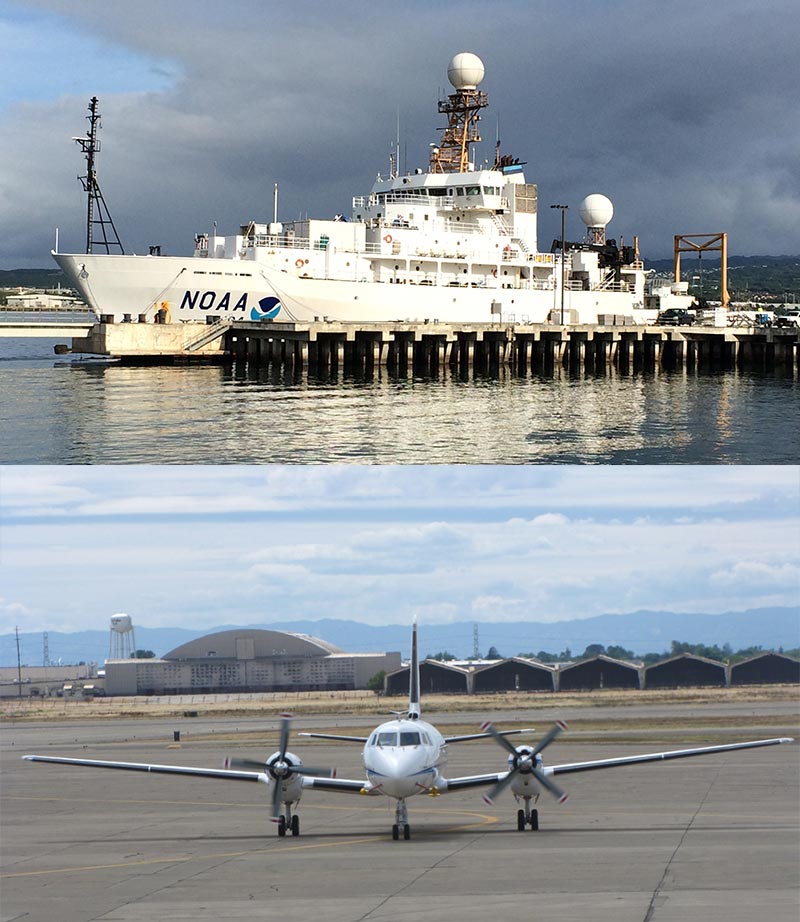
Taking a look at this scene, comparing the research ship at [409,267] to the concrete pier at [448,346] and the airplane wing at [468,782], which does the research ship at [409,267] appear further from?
the airplane wing at [468,782]

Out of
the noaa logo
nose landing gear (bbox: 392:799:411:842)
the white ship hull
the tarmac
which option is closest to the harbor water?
the noaa logo

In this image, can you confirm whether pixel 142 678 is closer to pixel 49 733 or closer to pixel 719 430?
pixel 49 733

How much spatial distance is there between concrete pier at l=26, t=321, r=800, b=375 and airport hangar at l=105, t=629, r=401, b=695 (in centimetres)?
2006

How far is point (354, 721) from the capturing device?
4678cm

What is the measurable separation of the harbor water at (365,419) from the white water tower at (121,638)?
35.9 metres

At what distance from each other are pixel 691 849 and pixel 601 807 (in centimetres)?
748

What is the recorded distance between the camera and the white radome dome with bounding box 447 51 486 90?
64.1 meters

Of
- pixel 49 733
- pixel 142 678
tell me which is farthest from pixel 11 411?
pixel 142 678

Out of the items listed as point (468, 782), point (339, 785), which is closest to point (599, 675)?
point (468, 782)

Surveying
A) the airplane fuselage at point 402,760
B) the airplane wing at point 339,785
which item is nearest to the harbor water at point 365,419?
the airplane wing at point 339,785

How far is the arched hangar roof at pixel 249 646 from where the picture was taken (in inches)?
2726

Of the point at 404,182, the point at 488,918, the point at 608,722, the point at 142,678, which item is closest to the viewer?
the point at 488,918

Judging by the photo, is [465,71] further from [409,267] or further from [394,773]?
[394,773]

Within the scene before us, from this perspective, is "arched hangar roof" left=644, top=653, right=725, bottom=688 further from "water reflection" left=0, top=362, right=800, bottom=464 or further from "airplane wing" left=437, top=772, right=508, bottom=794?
"airplane wing" left=437, top=772, right=508, bottom=794
